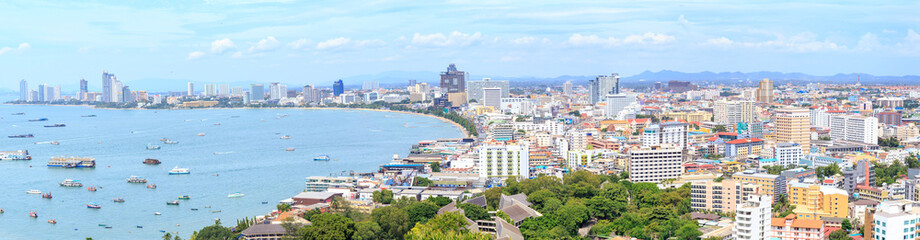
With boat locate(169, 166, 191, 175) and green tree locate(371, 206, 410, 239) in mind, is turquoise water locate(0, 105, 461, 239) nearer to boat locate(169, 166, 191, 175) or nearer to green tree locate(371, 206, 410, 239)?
boat locate(169, 166, 191, 175)

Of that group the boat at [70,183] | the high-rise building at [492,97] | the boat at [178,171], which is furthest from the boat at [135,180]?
the high-rise building at [492,97]

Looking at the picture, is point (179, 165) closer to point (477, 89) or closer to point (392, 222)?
point (392, 222)

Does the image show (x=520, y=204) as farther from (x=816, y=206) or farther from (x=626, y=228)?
(x=816, y=206)

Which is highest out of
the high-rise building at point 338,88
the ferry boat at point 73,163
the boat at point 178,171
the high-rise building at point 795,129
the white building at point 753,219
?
the high-rise building at point 338,88

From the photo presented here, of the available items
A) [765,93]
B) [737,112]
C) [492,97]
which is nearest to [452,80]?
[492,97]

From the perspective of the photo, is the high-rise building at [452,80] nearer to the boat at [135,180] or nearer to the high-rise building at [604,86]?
the high-rise building at [604,86]

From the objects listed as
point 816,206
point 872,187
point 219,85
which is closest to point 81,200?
point 816,206
